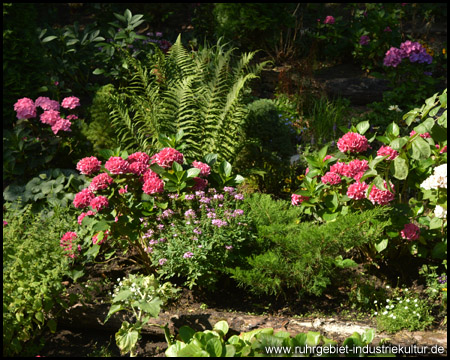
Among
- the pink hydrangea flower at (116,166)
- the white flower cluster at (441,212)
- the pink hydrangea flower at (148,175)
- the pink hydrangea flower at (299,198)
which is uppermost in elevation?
the pink hydrangea flower at (116,166)

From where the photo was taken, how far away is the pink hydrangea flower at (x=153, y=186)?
378 centimetres

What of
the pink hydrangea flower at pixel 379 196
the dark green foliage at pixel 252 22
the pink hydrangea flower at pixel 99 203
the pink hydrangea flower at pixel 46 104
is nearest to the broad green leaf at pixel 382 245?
the pink hydrangea flower at pixel 379 196

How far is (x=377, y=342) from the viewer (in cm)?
337

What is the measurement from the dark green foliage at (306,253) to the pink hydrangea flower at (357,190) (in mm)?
127

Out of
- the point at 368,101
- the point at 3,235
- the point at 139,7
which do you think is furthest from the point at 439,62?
the point at 3,235

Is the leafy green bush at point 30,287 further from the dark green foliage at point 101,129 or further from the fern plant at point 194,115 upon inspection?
the dark green foliage at point 101,129

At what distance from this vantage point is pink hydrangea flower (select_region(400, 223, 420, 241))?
148 inches

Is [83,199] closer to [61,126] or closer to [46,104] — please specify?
[61,126]

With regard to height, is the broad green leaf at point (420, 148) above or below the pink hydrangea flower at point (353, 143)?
above

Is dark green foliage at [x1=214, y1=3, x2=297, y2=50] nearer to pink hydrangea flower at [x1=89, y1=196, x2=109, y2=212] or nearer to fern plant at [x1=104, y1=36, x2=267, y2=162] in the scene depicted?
fern plant at [x1=104, y1=36, x2=267, y2=162]

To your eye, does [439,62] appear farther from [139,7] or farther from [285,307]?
[285,307]

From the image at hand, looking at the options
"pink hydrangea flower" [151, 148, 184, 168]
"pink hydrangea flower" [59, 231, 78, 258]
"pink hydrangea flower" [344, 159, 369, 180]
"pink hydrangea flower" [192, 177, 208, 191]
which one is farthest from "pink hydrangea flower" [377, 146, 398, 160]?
"pink hydrangea flower" [59, 231, 78, 258]

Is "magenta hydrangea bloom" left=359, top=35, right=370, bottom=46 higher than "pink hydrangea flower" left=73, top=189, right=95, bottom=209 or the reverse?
higher

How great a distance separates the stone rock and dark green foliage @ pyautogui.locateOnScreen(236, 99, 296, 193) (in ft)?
6.75
